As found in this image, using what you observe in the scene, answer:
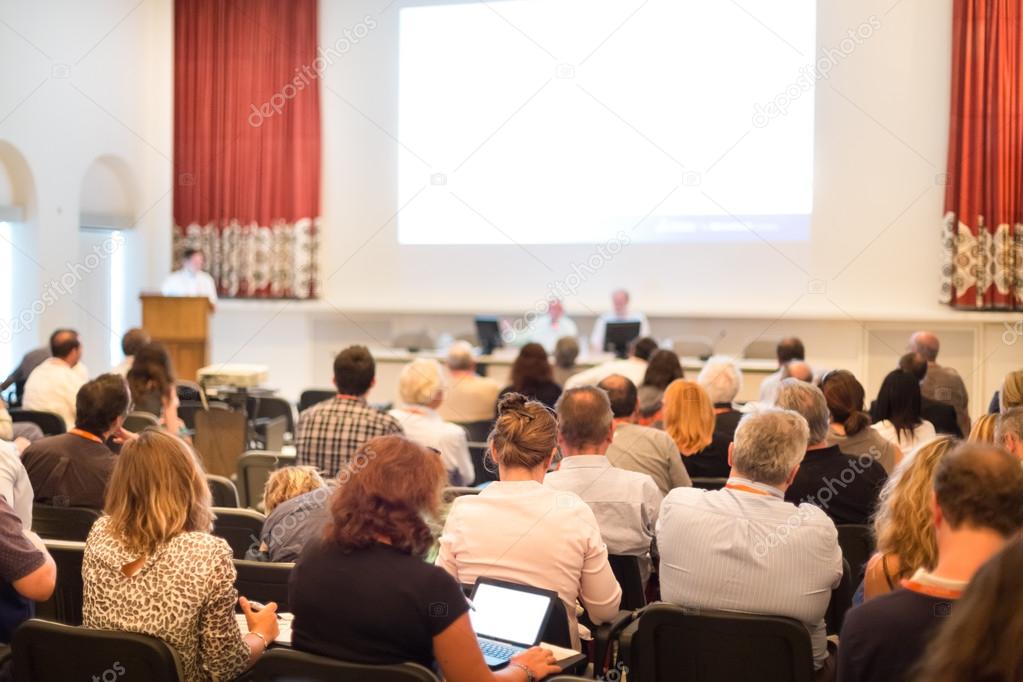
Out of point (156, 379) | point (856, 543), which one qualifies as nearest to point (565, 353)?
point (156, 379)

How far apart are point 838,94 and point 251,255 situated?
612cm

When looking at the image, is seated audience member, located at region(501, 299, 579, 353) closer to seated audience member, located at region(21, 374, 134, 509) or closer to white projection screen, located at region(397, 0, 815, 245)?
white projection screen, located at region(397, 0, 815, 245)

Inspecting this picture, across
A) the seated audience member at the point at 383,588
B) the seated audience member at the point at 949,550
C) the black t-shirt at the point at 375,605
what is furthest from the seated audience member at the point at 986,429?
the black t-shirt at the point at 375,605

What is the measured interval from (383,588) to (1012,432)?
200cm

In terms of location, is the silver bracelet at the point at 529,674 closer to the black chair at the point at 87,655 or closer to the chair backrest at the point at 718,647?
the chair backrest at the point at 718,647

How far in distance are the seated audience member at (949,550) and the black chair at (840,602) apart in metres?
0.92

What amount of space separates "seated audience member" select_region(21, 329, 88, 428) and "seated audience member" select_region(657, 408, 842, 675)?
4.33m

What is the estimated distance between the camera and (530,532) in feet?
9.46

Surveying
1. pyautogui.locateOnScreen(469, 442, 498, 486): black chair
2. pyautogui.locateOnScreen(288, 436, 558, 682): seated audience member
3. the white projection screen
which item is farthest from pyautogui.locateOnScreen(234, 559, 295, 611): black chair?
the white projection screen

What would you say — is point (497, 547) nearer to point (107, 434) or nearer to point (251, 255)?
point (107, 434)

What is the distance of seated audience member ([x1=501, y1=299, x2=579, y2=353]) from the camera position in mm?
9914

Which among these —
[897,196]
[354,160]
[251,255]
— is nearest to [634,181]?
[897,196]

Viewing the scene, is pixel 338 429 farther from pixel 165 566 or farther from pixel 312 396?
pixel 312 396

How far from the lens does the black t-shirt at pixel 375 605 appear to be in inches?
87.0
